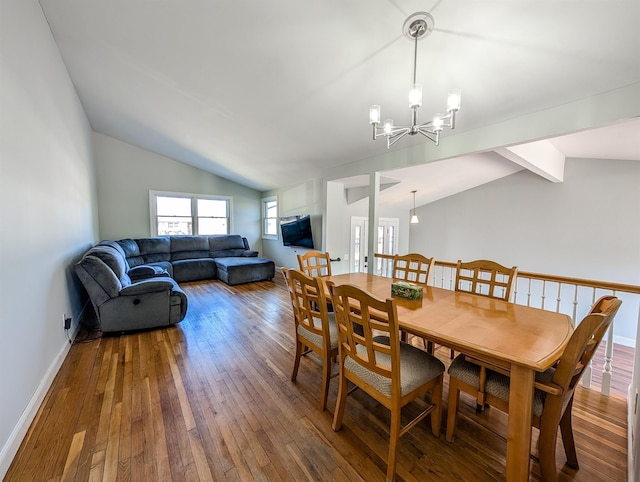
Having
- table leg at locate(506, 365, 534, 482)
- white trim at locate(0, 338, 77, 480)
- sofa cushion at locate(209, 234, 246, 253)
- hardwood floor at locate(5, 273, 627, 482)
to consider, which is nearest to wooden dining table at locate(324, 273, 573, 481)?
table leg at locate(506, 365, 534, 482)

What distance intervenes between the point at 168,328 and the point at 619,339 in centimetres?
725

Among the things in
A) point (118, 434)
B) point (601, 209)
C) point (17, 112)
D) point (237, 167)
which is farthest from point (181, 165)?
point (601, 209)

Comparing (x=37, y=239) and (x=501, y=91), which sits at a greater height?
(x=501, y=91)

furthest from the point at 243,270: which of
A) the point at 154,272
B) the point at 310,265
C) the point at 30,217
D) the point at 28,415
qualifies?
the point at 28,415

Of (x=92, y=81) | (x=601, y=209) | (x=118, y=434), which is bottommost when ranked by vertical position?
(x=118, y=434)

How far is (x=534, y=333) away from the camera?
1.49 meters

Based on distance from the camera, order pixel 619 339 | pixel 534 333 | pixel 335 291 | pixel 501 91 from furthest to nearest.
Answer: pixel 619 339
pixel 501 91
pixel 335 291
pixel 534 333

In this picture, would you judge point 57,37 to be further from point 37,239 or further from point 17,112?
point 37,239

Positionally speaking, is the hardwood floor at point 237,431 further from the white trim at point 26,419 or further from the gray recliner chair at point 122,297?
the gray recliner chair at point 122,297

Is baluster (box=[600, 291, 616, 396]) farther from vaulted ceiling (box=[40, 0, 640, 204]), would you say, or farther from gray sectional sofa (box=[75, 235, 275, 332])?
gray sectional sofa (box=[75, 235, 275, 332])

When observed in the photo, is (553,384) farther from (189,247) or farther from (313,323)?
(189,247)

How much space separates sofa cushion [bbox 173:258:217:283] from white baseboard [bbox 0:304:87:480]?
133 inches

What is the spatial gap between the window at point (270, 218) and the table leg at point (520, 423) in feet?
20.7

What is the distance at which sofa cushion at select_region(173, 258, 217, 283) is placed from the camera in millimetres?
6056
